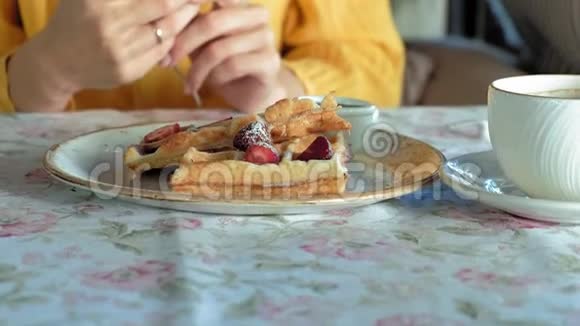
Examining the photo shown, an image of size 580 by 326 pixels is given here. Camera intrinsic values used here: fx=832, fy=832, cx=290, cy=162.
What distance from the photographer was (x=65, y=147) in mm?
673

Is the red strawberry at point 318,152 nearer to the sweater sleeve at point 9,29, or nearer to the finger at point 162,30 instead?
the finger at point 162,30

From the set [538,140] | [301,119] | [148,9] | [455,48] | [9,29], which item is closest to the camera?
[538,140]

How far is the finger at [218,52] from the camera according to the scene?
0.98 metres

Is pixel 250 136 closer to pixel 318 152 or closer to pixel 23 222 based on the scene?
pixel 318 152

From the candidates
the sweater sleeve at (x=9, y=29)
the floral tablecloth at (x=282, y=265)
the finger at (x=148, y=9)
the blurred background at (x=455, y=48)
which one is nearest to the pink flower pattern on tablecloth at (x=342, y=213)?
the floral tablecloth at (x=282, y=265)

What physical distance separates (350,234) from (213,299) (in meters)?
0.13

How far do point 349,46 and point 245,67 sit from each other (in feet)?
0.94

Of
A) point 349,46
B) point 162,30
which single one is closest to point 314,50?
point 349,46

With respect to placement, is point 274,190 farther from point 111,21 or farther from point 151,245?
point 111,21

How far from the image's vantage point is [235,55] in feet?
3.30

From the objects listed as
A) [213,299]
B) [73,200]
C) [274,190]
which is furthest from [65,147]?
[213,299]

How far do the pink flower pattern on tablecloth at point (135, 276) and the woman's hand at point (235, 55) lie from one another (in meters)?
0.53

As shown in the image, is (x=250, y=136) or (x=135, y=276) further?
(x=250, y=136)

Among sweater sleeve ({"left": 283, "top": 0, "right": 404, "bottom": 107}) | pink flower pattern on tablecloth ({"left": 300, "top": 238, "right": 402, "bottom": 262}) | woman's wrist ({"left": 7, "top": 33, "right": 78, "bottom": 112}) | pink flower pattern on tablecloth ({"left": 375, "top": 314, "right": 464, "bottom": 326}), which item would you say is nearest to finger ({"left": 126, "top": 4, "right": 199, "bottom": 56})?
woman's wrist ({"left": 7, "top": 33, "right": 78, "bottom": 112})
